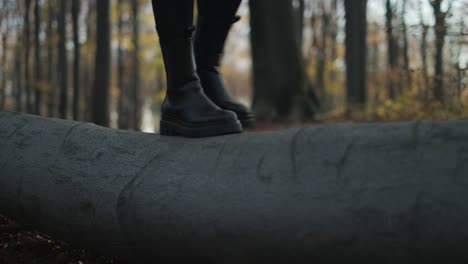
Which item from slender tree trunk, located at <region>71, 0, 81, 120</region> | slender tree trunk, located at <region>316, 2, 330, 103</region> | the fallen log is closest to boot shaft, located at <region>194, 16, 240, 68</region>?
the fallen log

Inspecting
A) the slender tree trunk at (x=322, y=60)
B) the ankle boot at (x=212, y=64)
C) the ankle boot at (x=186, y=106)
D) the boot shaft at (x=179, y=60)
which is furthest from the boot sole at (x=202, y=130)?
the slender tree trunk at (x=322, y=60)

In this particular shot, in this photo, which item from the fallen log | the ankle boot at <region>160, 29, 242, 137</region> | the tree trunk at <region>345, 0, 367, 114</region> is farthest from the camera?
the tree trunk at <region>345, 0, 367, 114</region>

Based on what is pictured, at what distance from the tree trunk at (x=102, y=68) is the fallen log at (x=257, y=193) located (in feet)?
23.8

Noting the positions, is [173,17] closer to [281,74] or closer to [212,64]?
[212,64]

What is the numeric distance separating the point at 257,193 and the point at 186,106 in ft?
2.08

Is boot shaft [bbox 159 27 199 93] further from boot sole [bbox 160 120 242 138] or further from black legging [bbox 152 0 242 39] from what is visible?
boot sole [bbox 160 120 242 138]

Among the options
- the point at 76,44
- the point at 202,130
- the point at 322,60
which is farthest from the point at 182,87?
the point at 322,60

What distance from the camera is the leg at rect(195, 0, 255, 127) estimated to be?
6.18 feet

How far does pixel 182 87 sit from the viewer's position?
1.68m

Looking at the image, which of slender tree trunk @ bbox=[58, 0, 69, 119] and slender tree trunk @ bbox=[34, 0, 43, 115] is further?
slender tree trunk @ bbox=[34, 0, 43, 115]

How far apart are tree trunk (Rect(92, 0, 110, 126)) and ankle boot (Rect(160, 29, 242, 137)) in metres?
7.16

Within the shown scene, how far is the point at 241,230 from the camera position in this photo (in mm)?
1104

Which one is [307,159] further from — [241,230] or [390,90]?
[390,90]

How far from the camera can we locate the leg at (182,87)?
156 centimetres
